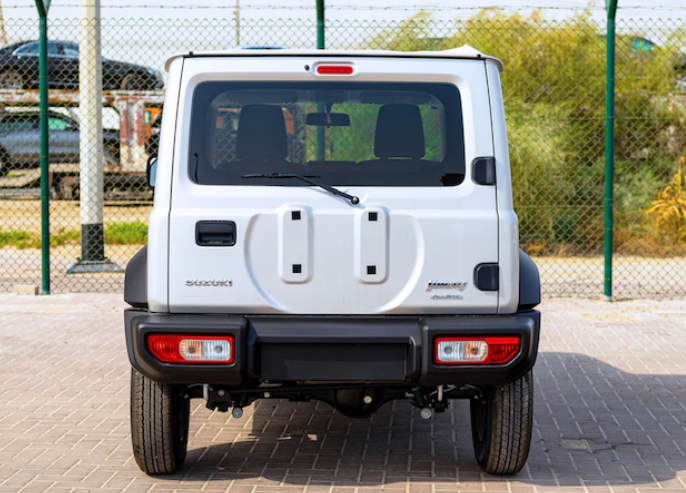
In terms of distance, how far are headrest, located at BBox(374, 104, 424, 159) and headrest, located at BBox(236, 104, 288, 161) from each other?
0.45 m

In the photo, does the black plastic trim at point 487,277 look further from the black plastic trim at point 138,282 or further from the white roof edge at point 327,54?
the black plastic trim at point 138,282

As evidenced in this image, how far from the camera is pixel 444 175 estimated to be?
447 centimetres

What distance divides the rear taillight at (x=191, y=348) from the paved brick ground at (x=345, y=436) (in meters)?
0.72

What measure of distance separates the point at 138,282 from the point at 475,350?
1.54 metres

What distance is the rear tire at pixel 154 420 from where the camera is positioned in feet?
15.2

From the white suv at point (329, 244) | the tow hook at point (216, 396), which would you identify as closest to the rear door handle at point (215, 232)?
the white suv at point (329, 244)

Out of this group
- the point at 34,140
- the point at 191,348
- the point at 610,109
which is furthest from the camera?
the point at 34,140

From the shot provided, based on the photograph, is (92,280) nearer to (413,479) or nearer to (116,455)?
(116,455)

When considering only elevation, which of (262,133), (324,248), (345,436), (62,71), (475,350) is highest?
(62,71)

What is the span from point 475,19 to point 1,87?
8.18 meters

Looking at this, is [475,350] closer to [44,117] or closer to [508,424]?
[508,424]

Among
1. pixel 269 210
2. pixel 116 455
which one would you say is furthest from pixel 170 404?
pixel 269 210

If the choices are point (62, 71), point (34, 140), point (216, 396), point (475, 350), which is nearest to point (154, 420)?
point (216, 396)

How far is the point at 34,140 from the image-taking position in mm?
17781
